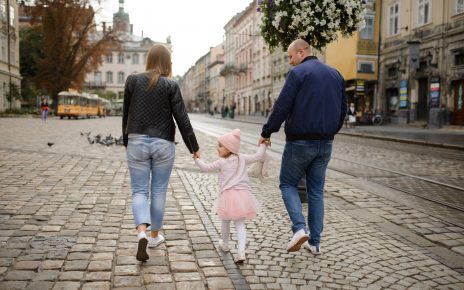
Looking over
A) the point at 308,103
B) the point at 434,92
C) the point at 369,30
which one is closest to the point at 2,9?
the point at 369,30

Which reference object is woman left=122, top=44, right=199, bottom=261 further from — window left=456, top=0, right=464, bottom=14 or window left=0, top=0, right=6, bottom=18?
window left=0, top=0, right=6, bottom=18

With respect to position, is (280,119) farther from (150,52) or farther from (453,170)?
(453,170)

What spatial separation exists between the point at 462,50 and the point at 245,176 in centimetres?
2336

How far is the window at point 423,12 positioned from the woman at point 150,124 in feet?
86.7

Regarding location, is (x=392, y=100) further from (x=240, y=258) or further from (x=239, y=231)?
(x=240, y=258)

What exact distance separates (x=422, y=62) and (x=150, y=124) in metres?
26.5

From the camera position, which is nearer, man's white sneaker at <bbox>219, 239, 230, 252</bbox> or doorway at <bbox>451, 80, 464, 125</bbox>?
man's white sneaker at <bbox>219, 239, 230, 252</bbox>

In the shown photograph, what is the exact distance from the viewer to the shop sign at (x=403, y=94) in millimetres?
28359

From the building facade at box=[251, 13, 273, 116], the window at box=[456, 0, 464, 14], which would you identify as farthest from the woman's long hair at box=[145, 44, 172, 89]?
the building facade at box=[251, 13, 273, 116]

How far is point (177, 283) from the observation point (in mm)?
3436

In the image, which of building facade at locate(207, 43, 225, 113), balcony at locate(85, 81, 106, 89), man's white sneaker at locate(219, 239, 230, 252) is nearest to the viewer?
man's white sneaker at locate(219, 239, 230, 252)

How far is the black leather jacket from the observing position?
3.97 m

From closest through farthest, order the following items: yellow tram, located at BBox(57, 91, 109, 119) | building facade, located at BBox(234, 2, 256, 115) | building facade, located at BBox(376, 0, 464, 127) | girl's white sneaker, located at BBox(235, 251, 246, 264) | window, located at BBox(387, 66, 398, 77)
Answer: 1. girl's white sneaker, located at BBox(235, 251, 246, 264)
2. building facade, located at BBox(376, 0, 464, 127)
3. window, located at BBox(387, 66, 398, 77)
4. yellow tram, located at BBox(57, 91, 109, 119)
5. building facade, located at BBox(234, 2, 256, 115)

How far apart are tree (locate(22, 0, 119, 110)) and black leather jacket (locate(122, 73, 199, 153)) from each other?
4394 centimetres
